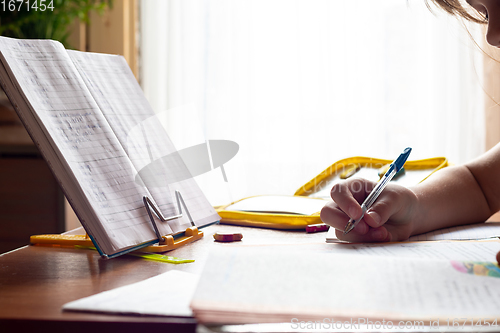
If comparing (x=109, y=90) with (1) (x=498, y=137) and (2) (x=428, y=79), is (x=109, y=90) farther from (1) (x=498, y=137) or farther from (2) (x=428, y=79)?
(1) (x=498, y=137)

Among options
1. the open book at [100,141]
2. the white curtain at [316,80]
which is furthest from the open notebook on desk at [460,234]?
the white curtain at [316,80]

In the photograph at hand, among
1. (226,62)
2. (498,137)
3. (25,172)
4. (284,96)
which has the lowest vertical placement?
(25,172)

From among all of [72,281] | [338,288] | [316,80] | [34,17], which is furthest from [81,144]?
[316,80]

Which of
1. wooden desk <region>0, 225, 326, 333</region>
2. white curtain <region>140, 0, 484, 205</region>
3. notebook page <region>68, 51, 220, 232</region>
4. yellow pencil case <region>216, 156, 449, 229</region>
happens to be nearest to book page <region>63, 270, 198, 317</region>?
wooden desk <region>0, 225, 326, 333</region>

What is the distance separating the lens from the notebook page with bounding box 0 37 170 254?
0.47 metres

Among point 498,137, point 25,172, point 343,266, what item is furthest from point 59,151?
point 498,137

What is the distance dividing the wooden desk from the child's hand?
6 cm

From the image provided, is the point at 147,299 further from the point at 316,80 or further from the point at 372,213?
the point at 316,80

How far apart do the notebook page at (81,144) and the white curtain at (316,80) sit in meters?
1.51

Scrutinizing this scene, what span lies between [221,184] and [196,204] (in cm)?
66

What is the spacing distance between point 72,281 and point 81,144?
167 mm

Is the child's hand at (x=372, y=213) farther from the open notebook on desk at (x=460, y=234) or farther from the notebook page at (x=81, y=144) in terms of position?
the notebook page at (x=81, y=144)

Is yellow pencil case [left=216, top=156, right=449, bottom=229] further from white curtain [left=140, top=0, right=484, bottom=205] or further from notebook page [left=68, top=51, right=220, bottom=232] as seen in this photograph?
white curtain [left=140, top=0, right=484, bottom=205]

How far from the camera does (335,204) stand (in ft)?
1.90
